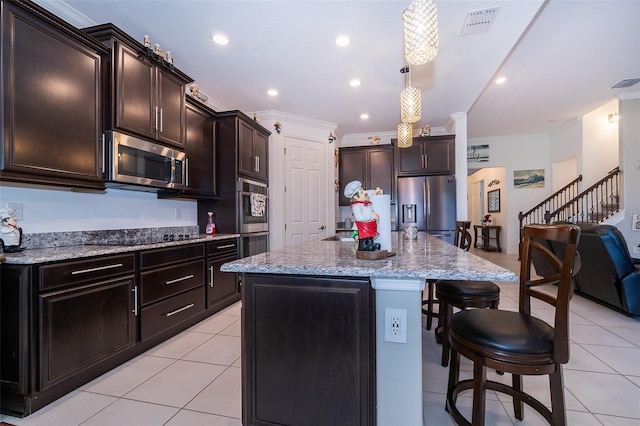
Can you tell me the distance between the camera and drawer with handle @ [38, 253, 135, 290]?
1.68 m

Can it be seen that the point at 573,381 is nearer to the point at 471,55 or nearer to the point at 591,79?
the point at 471,55

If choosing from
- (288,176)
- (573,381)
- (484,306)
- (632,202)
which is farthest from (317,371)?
(632,202)

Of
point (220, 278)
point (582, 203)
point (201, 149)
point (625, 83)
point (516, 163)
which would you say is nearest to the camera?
point (220, 278)

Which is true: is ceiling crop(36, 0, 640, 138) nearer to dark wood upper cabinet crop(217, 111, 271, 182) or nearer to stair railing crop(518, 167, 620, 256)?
dark wood upper cabinet crop(217, 111, 271, 182)

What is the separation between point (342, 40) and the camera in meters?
2.72

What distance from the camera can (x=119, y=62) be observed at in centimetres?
227

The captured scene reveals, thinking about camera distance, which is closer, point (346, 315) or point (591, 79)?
point (346, 315)

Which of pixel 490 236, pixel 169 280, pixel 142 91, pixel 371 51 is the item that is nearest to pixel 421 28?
pixel 371 51

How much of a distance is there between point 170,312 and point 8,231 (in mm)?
1265

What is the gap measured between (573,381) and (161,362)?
9.55ft

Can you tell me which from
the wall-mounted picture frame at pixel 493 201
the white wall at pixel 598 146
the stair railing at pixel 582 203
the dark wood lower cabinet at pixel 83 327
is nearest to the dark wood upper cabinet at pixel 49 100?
the dark wood lower cabinet at pixel 83 327

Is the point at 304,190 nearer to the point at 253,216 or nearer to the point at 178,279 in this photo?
the point at 253,216

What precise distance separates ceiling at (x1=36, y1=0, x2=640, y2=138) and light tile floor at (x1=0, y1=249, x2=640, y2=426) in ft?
9.07

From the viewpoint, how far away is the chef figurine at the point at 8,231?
1805mm
